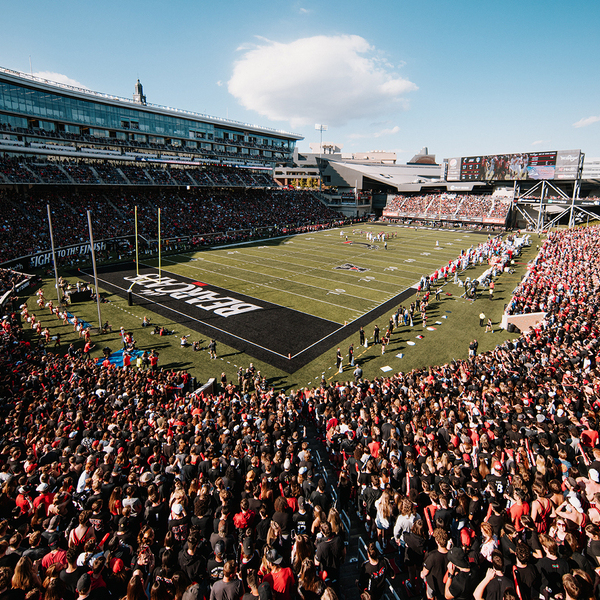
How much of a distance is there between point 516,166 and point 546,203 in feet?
26.6

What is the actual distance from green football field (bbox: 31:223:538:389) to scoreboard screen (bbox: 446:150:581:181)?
19.6m

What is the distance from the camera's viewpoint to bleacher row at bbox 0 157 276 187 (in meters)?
44.7

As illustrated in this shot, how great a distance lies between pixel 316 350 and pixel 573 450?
44.3 feet

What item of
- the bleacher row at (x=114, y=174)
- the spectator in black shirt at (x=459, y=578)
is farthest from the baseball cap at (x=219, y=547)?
the bleacher row at (x=114, y=174)

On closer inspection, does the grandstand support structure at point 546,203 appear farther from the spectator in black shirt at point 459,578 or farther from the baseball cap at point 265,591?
the baseball cap at point 265,591

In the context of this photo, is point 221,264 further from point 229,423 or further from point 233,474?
point 233,474

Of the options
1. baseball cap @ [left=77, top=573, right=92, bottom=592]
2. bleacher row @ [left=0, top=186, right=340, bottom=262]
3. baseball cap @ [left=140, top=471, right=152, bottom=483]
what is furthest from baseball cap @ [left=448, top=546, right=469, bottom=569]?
bleacher row @ [left=0, top=186, right=340, bottom=262]

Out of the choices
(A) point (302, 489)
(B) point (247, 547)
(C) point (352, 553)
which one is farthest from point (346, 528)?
(B) point (247, 547)

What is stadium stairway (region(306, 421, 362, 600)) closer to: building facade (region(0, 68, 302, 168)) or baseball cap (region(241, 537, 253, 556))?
baseball cap (region(241, 537, 253, 556))

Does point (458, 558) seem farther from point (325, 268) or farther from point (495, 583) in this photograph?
point (325, 268)

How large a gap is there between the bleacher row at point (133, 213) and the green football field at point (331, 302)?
28.4 feet

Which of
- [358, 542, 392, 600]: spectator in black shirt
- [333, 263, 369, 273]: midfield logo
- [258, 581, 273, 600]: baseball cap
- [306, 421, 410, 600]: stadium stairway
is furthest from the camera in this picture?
[333, 263, 369, 273]: midfield logo

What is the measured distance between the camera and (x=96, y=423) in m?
10.0

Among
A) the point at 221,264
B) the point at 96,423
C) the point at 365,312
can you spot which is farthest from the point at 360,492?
the point at 221,264
